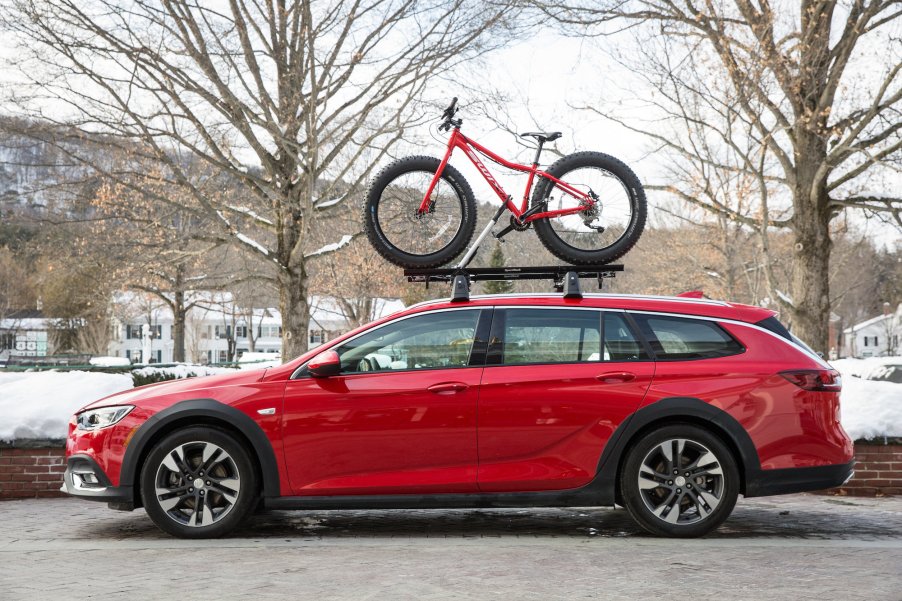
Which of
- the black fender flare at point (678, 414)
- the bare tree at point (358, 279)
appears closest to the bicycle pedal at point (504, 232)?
the black fender flare at point (678, 414)

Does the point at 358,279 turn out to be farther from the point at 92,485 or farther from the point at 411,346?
the point at 411,346

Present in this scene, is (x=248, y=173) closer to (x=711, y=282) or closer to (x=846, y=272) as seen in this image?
(x=711, y=282)

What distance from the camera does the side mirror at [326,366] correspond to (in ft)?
20.3

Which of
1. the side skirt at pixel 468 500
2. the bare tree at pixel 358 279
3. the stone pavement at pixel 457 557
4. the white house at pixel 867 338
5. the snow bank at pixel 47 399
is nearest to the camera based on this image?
the stone pavement at pixel 457 557

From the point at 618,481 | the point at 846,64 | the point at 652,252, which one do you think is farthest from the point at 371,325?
the point at 652,252

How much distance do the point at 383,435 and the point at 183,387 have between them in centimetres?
144

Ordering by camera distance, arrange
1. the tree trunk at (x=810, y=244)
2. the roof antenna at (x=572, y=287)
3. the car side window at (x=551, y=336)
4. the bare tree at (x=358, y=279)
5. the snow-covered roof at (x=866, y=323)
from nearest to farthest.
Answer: the car side window at (x=551, y=336) → the roof antenna at (x=572, y=287) → the tree trunk at (x=810, y=244) → the bare tree at (x=358, y=279) → the snow-covered roof at (x=866, y=323)

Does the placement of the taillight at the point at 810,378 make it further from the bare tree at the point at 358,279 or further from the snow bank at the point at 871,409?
the bare tree at the point at 358,279

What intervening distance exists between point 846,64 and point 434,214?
12625 mm

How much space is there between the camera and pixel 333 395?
20.5 feet

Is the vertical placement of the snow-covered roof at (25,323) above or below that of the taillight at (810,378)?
above

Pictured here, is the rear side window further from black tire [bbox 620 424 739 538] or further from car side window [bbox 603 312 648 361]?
black tire [bbox 620 424 739 538]

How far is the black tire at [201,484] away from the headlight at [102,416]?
349mm

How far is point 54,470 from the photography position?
325 inches
